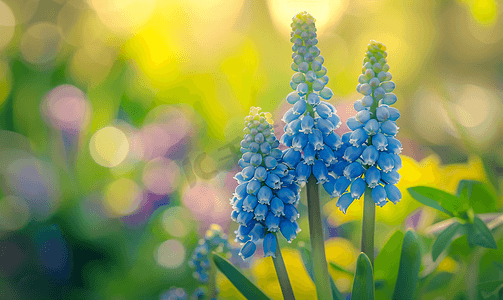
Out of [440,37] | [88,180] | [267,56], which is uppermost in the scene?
[440,37]

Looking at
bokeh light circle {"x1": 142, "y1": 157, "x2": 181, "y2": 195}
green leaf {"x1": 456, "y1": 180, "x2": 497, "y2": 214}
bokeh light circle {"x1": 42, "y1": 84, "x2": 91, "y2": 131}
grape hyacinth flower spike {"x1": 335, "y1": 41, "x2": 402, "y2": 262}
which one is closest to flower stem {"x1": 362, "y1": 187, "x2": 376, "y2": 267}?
grape hyacinth flower spike {"x1": 335, "y1": 41, "x2": 402, "y2": 262}

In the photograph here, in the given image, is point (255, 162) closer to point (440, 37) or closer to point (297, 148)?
point (297, 148)

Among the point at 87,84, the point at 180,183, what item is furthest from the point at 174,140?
the point at 87,84

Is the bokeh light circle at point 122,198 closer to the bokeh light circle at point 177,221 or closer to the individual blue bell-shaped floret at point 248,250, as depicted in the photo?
the bokeh light circle at point 177,221

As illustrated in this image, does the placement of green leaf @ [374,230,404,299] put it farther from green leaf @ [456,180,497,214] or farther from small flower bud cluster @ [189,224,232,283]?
small flower bud cluster @ [189,224,232,283]

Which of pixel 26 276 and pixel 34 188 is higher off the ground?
pixel 34 188

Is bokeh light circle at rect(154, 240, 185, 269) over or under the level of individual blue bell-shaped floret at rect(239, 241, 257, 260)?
under

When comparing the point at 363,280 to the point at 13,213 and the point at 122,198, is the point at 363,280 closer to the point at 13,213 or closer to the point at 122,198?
the point at 122,198

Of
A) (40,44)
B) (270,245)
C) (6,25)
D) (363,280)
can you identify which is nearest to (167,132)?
(40,44)
